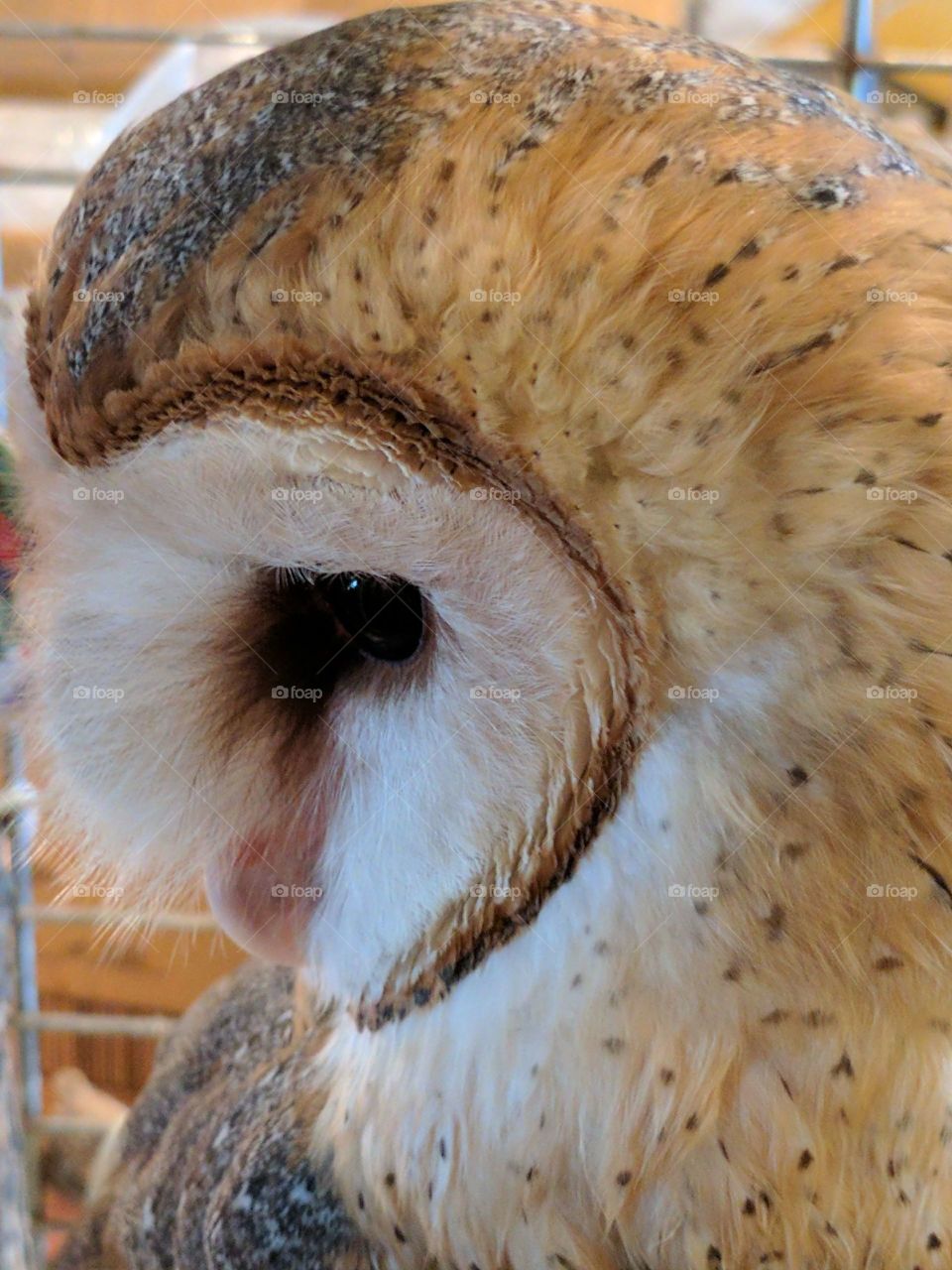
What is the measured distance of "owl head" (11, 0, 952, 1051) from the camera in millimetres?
406

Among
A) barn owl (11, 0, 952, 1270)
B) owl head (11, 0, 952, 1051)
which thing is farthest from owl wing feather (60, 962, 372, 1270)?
owl head (11, 0, 952, 1051)

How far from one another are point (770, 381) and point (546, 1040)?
305 millimetres

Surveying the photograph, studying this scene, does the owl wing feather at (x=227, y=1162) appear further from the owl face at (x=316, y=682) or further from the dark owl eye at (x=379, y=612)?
the dark owl eye at (x=379, y=612)

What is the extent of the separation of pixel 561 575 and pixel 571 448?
5cm

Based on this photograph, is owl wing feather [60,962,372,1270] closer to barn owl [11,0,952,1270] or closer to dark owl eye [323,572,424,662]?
barn owl [11,0,952,1270]

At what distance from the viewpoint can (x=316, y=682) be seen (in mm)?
545

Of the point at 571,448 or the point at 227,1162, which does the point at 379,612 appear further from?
the point at 227,1162

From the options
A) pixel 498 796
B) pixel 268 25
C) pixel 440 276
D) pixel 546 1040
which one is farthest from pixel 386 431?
pixel 268 25

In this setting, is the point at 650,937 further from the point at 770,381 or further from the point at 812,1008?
the point at 770,381

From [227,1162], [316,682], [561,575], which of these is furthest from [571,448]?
[227,1162]

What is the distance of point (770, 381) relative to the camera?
0.41 m

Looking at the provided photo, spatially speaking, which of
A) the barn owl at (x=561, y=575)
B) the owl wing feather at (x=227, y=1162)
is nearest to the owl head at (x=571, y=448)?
the barn owl at (x=561, y=575)

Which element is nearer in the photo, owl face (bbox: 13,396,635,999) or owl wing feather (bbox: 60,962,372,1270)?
owl face (bbox: 13,396,635,999)

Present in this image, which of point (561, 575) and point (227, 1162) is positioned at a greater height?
point (561, 575)
